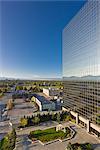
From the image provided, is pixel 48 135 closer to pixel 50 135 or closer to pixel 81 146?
pixel 50 135

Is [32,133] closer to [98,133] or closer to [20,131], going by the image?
[20,131]

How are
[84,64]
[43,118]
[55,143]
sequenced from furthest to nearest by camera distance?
[43,118]
[84,64]
[55,143]

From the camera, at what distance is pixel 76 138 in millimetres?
9641

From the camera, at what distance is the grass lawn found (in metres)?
9.52

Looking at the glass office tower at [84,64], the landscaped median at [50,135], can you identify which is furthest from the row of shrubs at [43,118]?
the landscaped median at [50,135]

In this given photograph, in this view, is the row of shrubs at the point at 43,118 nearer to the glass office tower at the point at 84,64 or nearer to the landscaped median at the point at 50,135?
the glass office tower at the point at 84,64

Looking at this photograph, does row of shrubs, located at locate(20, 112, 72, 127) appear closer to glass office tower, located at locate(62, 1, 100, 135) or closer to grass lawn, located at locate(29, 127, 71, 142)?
glass office tower, located at locate(62, 1, 100, 135)

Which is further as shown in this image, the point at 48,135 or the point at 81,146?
the point at 48,135

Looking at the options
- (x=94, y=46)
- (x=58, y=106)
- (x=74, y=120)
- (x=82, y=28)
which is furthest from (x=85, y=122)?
(x=58, y=106)

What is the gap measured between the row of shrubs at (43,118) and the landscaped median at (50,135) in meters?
1.48

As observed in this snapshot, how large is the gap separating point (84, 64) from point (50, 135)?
534cm

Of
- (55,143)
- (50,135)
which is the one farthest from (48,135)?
(55,143)

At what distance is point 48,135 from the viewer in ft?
33.0

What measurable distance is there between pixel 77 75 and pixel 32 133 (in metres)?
5.58
